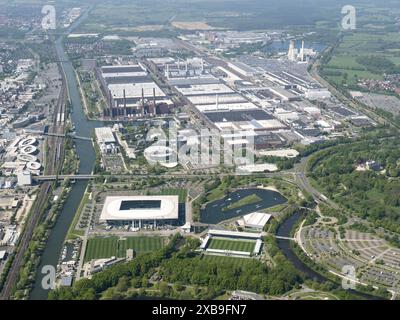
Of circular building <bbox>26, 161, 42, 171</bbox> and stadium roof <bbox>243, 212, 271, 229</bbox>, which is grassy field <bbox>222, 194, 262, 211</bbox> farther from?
circular building <bbox>26, 161, 42, 171</bbox>

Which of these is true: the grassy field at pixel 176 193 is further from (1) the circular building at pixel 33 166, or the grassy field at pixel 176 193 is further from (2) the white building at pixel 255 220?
(1) the circular building at pixel 33 166

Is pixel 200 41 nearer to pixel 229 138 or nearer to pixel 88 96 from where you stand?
pixel 88 96

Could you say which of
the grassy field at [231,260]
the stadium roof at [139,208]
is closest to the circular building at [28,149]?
the stadium roof at [139,208]

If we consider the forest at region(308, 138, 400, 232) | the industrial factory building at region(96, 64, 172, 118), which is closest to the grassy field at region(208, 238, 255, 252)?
the forest at region(308, 138, 400, 232)

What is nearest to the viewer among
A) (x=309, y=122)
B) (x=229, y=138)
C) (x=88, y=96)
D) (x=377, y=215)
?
(x=377, y=215)

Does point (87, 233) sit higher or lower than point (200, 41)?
lower

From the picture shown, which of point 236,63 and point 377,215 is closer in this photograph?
point 377,215

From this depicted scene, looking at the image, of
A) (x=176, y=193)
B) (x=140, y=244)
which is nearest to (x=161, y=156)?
(x=176, y=193)

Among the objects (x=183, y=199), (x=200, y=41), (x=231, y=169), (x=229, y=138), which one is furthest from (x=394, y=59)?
(x=183, y=199)
